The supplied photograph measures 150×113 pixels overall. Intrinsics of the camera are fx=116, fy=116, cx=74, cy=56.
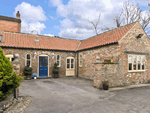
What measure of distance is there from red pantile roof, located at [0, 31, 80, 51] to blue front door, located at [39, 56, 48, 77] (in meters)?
1.41

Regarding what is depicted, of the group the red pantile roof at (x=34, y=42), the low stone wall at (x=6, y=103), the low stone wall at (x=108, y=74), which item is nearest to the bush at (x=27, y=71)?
the red pantile roof at (x=34, y=42)

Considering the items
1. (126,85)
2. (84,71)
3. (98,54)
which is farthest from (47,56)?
(126,85)

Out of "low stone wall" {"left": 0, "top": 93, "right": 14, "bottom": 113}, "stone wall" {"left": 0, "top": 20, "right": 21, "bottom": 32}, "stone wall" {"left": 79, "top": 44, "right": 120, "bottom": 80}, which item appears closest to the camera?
"low stone wall" {"left": 0, "top": 93, "right": 14, "bottom": 113}

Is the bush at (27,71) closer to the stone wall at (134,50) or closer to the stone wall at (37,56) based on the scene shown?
the stone wall at (37,56)

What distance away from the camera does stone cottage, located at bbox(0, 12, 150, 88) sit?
9.56 meters

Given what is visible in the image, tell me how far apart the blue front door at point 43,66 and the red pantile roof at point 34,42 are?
1414mm

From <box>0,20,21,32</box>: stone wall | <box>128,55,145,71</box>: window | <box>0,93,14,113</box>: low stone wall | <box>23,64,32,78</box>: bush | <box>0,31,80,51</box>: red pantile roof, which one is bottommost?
<box>0,93,14,113</box>: low stone wall

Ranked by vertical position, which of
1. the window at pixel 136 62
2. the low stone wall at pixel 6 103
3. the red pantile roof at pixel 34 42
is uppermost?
the red pantile roof at pixel 34 42

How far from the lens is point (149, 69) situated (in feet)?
39.1

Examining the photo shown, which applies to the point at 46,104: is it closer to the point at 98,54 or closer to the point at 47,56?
the point at 98,54

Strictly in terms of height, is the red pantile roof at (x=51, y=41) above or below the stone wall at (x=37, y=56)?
above

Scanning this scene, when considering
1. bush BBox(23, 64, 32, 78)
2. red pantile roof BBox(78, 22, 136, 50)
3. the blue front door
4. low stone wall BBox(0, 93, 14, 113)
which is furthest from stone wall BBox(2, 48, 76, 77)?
low stone wall BBox(0, 93, 14, 113)

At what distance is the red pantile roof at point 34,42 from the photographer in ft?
43.8

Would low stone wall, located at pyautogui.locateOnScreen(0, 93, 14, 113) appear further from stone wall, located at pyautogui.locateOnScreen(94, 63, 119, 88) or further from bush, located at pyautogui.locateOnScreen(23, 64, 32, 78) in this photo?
bush, located at pyautogui.locateOnScreen(23, 64, 32, 78)
